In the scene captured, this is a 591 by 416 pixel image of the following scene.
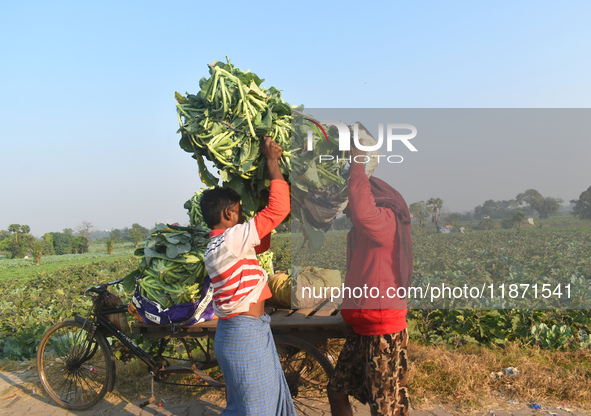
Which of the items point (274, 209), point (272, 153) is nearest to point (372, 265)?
point (274, 209)

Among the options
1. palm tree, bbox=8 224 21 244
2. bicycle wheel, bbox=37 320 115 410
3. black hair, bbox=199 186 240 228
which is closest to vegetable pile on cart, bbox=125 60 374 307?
black hair, bbox=199 186 240 228

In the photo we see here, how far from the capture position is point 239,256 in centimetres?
228

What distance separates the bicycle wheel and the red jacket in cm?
287

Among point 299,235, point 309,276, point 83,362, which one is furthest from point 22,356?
point 299,235

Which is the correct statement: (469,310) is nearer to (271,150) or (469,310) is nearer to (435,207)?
(435,207)

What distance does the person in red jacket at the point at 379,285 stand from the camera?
2.31 meters

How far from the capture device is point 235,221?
8.17 ft

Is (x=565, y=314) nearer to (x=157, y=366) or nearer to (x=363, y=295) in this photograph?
(x=363, y=295)

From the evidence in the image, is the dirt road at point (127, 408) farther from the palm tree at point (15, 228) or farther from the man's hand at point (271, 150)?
the palm tree at point (15, 228)

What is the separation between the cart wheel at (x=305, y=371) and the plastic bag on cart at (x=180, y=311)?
2.14 feet

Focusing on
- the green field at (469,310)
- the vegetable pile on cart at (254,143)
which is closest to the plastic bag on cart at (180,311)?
the green field at (469,310)

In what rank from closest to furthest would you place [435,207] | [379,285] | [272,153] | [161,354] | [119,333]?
[379,285], [272,153], [435,207], [161,354], [119,333]

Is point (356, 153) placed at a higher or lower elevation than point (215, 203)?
higher

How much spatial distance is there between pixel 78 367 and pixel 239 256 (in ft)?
10.00
